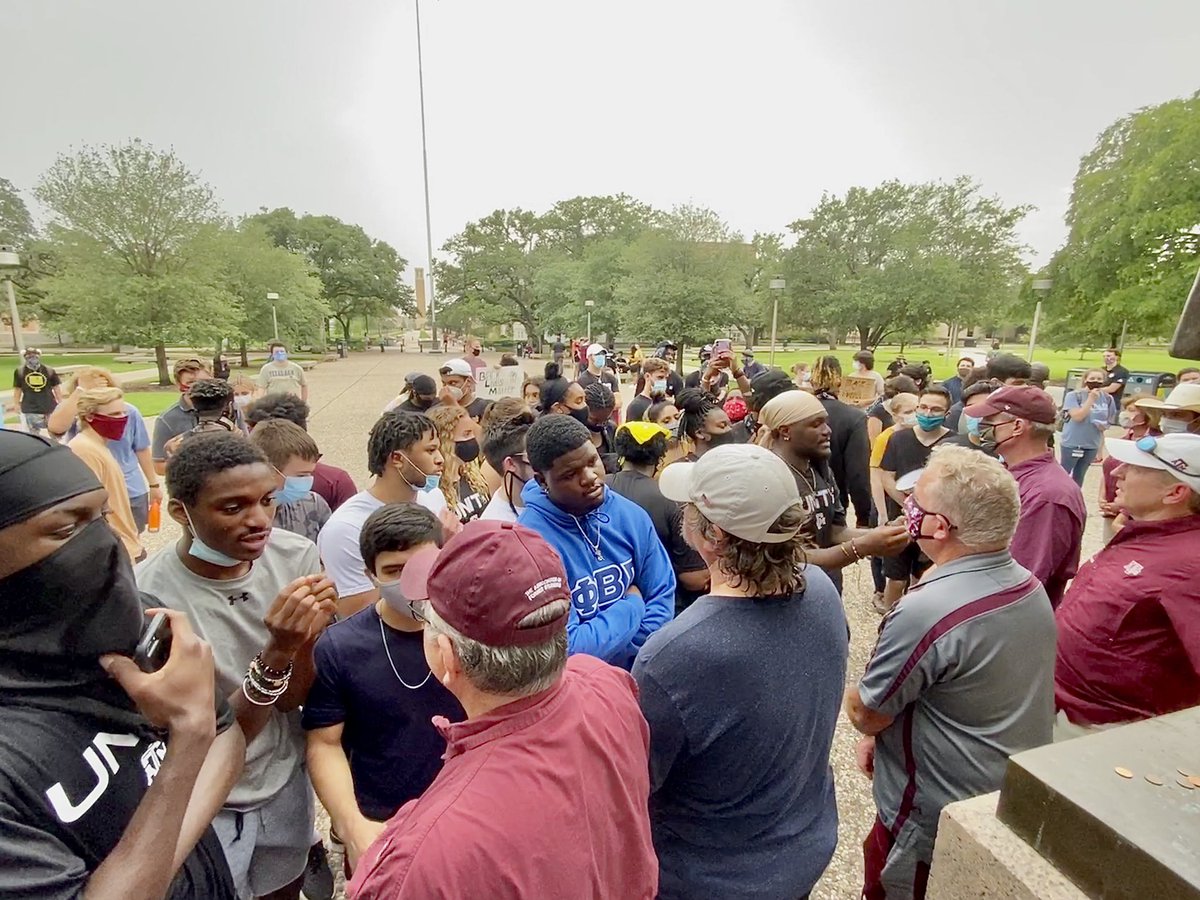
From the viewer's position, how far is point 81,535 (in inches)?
47.4

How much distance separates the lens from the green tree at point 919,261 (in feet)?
112

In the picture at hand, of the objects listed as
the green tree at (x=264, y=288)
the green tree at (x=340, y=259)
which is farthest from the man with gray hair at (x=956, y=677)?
the green tree at (x=340, y=259)

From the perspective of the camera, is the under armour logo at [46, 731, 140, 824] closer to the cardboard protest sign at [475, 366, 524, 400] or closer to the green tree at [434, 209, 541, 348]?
the cardboard protest sign at [475, 366, 524, 400]

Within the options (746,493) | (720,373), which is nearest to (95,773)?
(746,493)

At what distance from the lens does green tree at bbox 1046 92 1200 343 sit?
1902 cm

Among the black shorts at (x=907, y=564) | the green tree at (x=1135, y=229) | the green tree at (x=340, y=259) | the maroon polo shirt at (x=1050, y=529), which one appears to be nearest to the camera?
the maroon polo shirt at (x=1050, y=529)

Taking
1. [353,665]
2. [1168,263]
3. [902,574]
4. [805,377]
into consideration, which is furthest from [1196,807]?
[1168,263]

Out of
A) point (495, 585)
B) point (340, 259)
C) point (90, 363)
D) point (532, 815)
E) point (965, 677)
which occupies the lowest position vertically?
point (90, 363)

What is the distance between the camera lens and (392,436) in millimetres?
3189

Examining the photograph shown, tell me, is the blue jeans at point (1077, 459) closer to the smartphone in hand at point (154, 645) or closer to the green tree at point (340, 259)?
the smartphone in hand at point (154, 645)

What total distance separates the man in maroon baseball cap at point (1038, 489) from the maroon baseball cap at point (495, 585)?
108 inches

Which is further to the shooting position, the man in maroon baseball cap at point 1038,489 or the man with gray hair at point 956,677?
the man in maroon baseball cap at point 1038,489

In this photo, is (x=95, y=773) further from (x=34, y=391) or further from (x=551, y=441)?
(x=34, y=391)

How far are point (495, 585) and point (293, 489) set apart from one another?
8.78 ft
